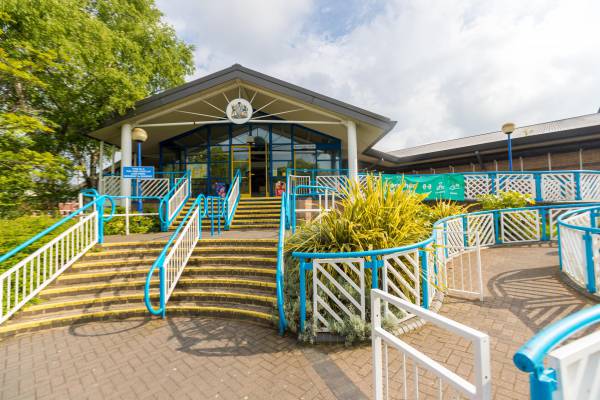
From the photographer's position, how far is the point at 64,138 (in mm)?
10367

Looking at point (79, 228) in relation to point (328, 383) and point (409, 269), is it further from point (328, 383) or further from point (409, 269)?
→ point (409, 269)

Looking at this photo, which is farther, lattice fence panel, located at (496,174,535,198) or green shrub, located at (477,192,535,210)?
lattice fence panel, located at (496,174,535,198)

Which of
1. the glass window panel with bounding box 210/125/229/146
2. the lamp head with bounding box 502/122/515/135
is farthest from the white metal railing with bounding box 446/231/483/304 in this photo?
the glass window panel with bounding box 210/125/229/146

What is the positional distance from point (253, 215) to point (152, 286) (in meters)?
4.13

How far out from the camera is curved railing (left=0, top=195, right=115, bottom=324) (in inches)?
155

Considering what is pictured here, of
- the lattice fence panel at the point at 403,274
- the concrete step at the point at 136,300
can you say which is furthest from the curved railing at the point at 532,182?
the lattice fence panel at the point at 403,274

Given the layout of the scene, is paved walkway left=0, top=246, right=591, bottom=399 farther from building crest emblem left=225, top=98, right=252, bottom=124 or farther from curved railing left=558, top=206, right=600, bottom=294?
building crest emblem left=225, top=98, right=252, bottom=124

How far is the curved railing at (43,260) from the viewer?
3.95 m

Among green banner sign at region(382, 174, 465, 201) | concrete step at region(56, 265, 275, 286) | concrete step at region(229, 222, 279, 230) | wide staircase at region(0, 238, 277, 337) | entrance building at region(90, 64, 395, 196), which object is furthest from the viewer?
entrance building at region(90, 64, 395, 196)

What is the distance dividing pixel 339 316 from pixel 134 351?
2.73 metres

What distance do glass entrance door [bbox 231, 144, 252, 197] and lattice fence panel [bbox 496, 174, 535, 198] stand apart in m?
10.9

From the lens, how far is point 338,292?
3521 millimetres

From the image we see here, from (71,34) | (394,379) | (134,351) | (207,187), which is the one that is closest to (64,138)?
(71,34)

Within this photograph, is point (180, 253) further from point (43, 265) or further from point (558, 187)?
point (558, 187)
